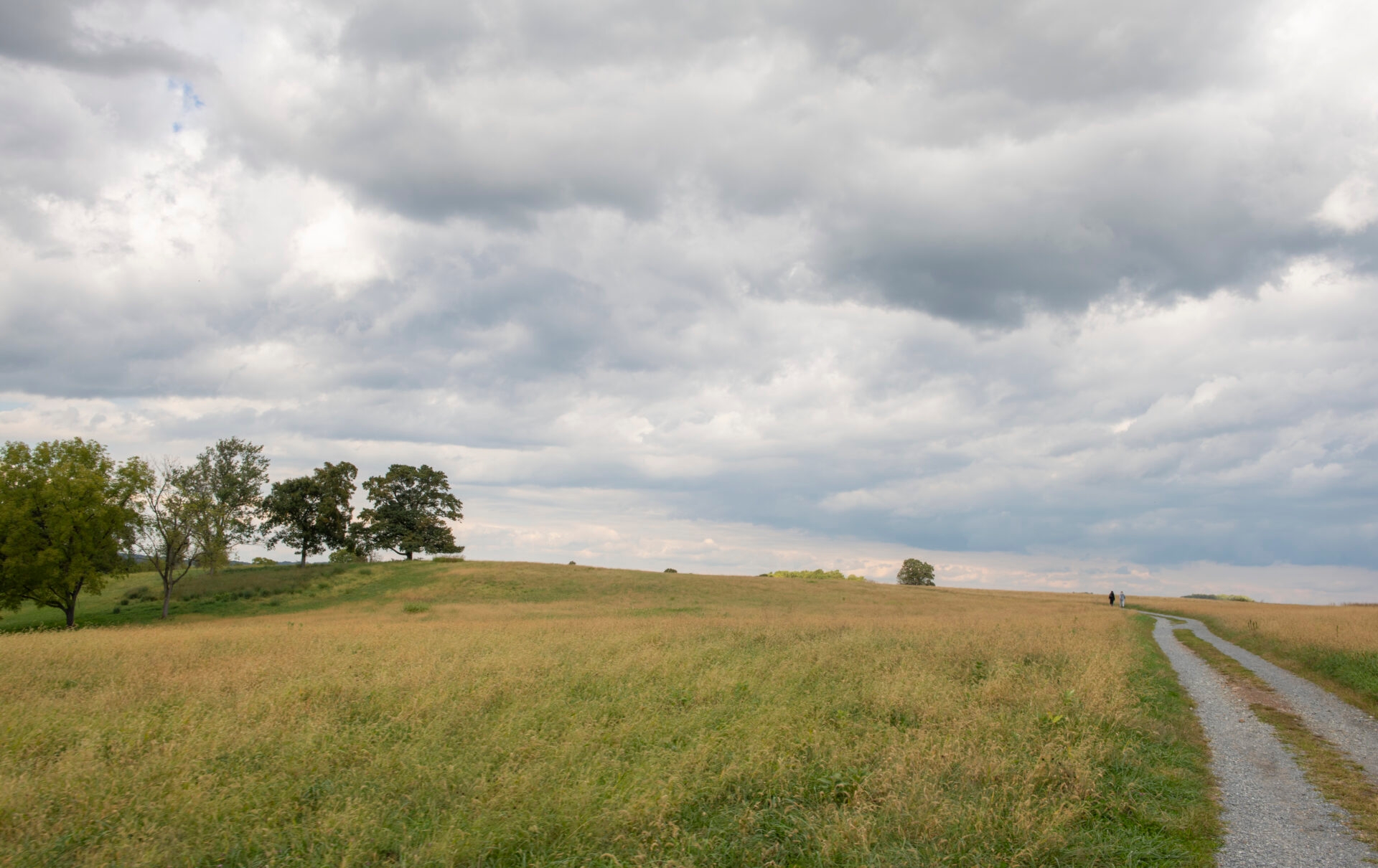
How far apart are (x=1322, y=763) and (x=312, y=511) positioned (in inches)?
3141

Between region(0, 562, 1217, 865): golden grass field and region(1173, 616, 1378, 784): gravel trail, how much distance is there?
2.26m

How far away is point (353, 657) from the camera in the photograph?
634 inches

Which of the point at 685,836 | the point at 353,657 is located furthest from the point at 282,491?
the point at 685,836

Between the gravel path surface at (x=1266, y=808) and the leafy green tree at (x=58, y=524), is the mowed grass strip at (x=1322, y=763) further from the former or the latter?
the leafy green tree at (x=58, y=524)

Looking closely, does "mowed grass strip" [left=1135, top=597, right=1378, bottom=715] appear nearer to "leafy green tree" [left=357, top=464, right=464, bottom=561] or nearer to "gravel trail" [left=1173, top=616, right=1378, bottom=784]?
"gravel trail" [left=1173, top=616, right=1378, bottom=784]

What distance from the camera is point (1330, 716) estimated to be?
569 inches

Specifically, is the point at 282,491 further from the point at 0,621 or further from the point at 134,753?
the point at 134,753

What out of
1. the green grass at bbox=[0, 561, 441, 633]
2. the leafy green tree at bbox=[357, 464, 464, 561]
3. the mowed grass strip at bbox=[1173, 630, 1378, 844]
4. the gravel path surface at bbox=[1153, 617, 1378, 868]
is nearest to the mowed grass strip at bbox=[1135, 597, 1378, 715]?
the mowed grass strip at bbox=[1173, 630, 1378, 844]

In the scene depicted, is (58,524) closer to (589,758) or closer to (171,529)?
A: (171,529)

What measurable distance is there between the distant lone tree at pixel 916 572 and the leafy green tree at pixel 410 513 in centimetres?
7850

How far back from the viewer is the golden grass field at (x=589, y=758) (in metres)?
6.86

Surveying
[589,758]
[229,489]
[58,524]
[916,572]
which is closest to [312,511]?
[229,489]

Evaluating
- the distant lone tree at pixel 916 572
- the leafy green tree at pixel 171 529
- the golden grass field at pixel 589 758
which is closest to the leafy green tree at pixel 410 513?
the leafy green tree at pixel 171 529

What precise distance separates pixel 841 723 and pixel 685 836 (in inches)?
190
